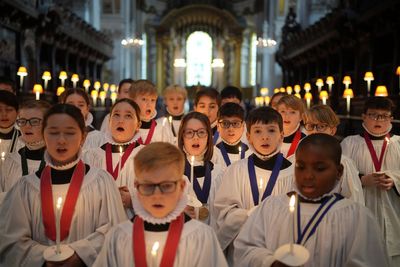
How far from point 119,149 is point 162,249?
6.98 feet

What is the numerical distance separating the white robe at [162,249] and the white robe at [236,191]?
3.80ft

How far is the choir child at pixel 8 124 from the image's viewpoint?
4.77 m

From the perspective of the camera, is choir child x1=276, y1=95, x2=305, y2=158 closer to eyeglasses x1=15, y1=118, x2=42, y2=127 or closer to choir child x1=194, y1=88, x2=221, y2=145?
choir child x1=194, y1=88, x2=221, y2=145

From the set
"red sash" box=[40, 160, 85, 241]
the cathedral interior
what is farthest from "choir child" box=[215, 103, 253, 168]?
the cathedral interior

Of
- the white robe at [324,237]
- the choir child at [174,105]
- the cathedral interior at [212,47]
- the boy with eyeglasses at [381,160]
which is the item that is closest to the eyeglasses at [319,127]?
the boy with eyeglasses at [381,160]

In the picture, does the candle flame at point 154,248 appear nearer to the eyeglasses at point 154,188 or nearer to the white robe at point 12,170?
the eyeglasses at point 154,188

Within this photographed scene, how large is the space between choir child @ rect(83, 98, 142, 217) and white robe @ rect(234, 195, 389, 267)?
1809 mm

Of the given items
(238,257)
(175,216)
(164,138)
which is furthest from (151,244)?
(164,138)

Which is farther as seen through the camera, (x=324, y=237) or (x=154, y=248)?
(x=324, y=237)

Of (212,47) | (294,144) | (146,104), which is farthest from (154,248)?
(212,47)

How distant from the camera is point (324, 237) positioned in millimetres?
→ 2617

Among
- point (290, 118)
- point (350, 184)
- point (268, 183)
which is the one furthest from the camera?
point (290, 118)

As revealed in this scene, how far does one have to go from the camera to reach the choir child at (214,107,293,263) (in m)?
3.65

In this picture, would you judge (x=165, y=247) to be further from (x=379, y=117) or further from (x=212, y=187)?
(x=379, y=117)
